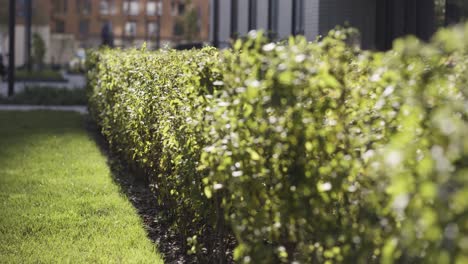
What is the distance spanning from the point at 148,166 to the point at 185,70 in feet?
6.85

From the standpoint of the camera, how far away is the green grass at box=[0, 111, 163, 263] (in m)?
5.87

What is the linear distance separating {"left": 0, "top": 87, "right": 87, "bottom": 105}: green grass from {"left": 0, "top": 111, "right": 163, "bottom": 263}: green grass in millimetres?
7517

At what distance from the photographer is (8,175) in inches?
358

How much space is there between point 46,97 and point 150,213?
522 inches

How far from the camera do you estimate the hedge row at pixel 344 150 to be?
2.38 metres

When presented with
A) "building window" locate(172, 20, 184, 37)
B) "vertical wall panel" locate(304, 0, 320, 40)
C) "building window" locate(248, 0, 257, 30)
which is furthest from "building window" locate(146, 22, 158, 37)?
"vertical wall panel" locate(304, 0, 320, 40)

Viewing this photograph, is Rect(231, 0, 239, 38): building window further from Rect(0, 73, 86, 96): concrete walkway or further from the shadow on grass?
the shadow on grass

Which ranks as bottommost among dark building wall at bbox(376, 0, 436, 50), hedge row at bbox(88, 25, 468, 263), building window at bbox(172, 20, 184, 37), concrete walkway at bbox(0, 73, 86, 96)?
concrete walkway at bbox(0, 73, 86, 96)

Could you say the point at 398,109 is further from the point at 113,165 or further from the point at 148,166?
the point at 113,165

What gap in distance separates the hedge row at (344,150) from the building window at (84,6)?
256 ft

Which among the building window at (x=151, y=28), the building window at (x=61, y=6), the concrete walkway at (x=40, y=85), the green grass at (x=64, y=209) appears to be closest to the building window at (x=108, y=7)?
the building window at (x=61, y=6)

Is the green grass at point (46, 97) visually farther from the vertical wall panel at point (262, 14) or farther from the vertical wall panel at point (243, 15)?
the vertical wall panel at point (243, 15)

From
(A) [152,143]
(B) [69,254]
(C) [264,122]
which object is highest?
(C) [264,122]

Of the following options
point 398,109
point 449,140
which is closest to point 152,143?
point 398,109
